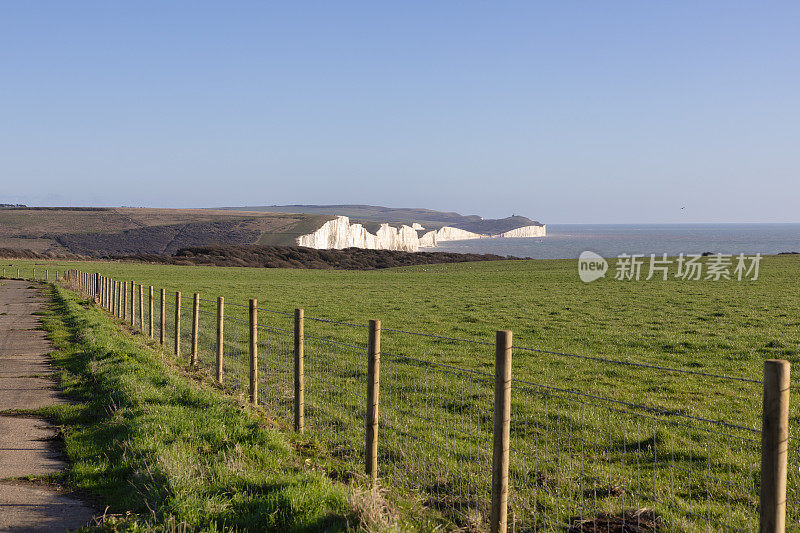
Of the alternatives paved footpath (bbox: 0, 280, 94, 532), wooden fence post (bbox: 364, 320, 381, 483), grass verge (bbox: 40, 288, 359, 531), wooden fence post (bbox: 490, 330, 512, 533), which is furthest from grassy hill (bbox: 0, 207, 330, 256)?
wooden fence post (bbox: 490, 330, 512, 533)

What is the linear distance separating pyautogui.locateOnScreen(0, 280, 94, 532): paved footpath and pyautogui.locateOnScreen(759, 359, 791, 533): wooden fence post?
5.61 meters

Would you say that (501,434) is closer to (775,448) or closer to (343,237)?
(775,448)

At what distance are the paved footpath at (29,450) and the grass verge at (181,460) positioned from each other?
0.28 metres

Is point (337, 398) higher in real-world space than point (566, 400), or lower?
lower

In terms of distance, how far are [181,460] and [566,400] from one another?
5268mm

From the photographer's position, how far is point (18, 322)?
2255cm

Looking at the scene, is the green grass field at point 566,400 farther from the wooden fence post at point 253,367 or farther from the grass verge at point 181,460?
the grass verge at point 181,460

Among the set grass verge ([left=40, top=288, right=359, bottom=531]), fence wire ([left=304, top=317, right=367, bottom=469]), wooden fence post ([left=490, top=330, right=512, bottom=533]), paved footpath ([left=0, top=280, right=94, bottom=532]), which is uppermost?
wooden fence post ([left=490, top=330, right=512, bottom=533])

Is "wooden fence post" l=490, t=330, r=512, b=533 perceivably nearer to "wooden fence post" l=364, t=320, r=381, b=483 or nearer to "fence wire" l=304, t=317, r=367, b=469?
"wooden fence post" l=364, t=320, r=381, b=483

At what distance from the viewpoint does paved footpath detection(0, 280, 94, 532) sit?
20.3ft

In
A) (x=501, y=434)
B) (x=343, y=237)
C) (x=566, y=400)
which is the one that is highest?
(x=343, y=237)

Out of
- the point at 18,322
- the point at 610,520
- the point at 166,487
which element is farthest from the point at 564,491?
the point at 18,322

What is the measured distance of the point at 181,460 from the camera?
7.11 metres

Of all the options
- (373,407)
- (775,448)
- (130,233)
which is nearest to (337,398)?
(373,407)
